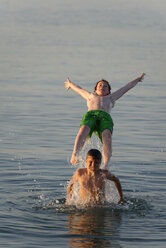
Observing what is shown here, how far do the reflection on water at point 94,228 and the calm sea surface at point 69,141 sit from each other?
2 cm

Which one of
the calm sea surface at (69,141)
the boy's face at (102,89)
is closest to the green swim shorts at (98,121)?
the boy's face at (102,89)

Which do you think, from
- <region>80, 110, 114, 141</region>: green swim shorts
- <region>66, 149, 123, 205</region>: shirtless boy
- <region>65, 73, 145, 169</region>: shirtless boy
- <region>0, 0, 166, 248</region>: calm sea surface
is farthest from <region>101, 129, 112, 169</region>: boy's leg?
<region>0, 0, 166, 248</region>: calm sea surface

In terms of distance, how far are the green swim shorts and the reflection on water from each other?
4.95 feet

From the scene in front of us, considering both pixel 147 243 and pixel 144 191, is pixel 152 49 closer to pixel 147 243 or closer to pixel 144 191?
pixel 144 191

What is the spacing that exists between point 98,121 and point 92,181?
123 centimetres

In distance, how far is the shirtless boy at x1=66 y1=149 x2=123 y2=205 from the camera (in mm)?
12367

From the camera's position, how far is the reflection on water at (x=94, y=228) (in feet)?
35.1

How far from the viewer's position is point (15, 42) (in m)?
47.6

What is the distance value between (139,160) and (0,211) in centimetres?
507

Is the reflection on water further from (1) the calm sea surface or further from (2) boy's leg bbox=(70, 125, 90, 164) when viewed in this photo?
(2) boy's leg bbox=(70, 125, 90, 164)

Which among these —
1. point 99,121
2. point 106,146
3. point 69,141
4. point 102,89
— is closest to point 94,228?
point 106,146

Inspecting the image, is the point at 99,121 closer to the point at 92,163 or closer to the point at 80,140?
the point at 80,140

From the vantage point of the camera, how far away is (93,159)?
1225 cm

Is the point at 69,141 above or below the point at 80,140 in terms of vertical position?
above
